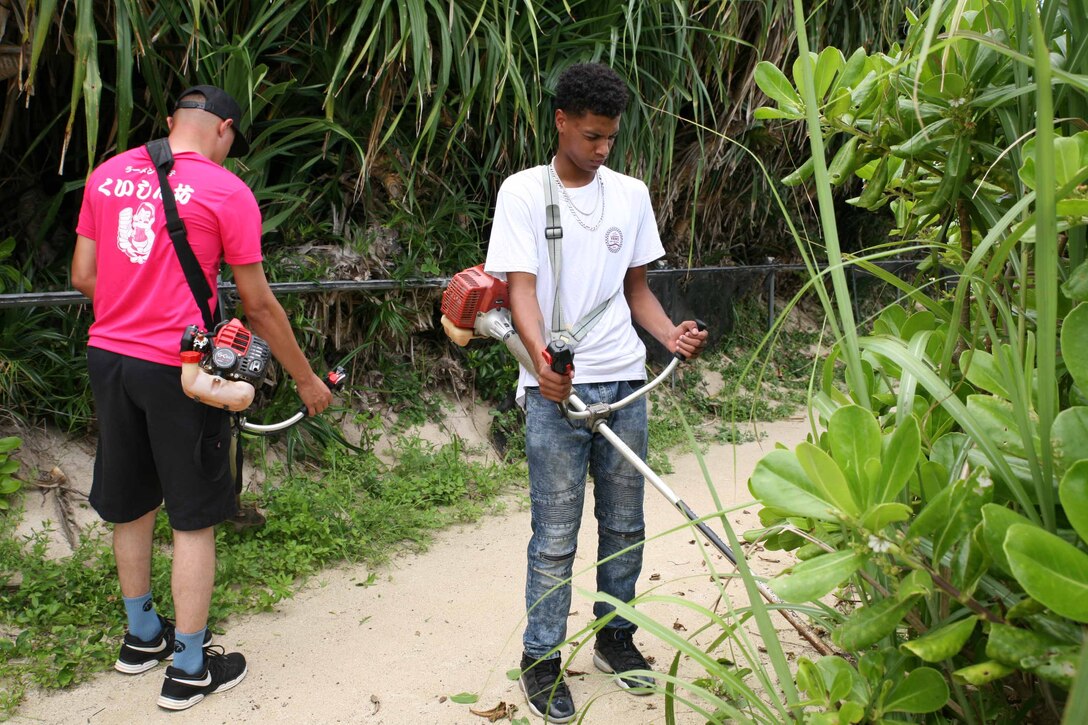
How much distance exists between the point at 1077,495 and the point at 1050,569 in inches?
2.9

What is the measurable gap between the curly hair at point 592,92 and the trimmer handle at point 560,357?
2.39 ft

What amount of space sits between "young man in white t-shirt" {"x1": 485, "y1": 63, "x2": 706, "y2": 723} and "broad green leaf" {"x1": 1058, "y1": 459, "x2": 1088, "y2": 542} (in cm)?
164

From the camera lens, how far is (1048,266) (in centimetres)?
86

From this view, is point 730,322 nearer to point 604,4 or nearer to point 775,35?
point 775,35

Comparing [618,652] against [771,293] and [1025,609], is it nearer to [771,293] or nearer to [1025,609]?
[1025,609]

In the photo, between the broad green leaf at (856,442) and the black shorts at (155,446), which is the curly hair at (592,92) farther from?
the broad green leaf at (856,442)

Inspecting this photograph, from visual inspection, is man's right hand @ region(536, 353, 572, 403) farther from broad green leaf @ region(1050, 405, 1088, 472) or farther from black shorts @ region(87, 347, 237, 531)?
broad green leaf @ region(1050, 405, 1088, 472)

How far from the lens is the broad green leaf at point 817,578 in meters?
0.97

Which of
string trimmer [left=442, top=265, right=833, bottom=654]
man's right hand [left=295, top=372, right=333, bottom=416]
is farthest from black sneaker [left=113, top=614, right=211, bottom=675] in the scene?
string trimmer [left=442, top=265, right=833, bottom=654]

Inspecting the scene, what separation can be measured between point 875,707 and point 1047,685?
0.20 meters

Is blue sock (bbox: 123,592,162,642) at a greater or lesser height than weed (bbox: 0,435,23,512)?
lesser

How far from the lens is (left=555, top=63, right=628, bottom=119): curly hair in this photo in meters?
2.46

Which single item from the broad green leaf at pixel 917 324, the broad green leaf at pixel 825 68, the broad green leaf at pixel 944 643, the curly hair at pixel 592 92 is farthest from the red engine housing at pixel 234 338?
the broad green leaf at pixel 944 643

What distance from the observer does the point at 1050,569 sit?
2.70 ft
